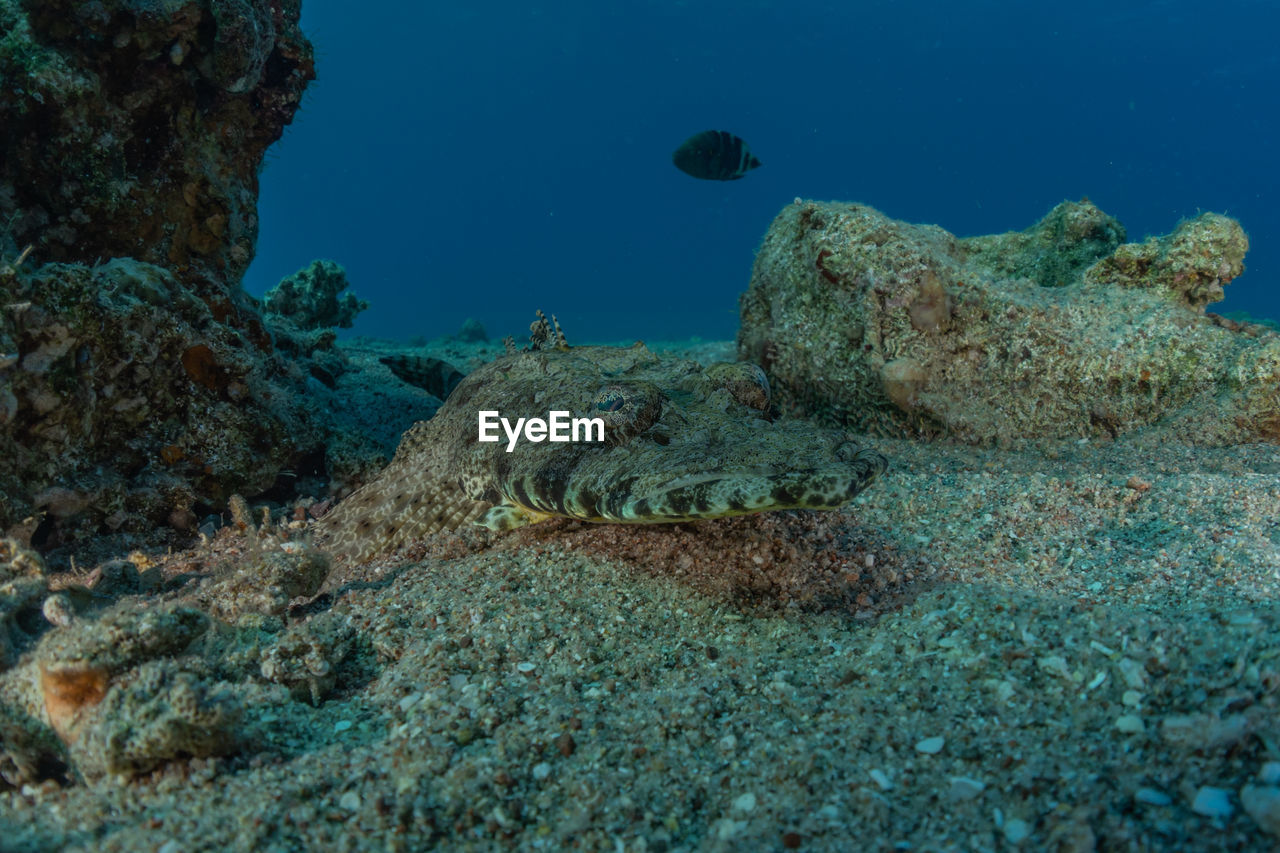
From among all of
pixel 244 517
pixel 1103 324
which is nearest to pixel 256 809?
pixel 244 517

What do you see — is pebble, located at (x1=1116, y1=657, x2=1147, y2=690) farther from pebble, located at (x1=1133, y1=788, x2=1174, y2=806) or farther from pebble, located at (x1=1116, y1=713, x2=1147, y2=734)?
Result: pebble, located at (x1=1133, y1=788, x2=1174, y2=806)

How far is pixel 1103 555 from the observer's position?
3.30 meters

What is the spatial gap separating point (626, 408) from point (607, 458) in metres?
0.30

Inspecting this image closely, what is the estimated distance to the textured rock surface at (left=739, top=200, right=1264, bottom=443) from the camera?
530 cm

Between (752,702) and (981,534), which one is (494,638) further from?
(981,534)

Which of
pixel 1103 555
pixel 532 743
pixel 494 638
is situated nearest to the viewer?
pixel 532 743

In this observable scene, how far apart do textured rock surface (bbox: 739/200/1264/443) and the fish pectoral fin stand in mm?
3579

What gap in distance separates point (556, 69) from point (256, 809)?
6119 inches

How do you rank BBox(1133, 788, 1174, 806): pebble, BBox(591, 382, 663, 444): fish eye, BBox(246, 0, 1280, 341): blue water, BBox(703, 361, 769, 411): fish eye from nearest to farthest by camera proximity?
BBox(1133, 788, 1174, 806): pebble
BBox(591, 382, 663, 444): fish eye
BBox(703, 361, 769, 411): fish eye
BBox(246, 0, 1280, 341): blue water

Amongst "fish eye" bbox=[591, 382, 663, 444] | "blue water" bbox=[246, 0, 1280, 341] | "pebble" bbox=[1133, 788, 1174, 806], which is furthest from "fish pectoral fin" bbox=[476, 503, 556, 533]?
"blue water" bbox=[246, 0, 1280, 341]

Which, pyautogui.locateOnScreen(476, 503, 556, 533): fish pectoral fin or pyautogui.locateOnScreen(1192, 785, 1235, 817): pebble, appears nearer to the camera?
pyautogui.locateOnScreen(1192, 785, 1235, 817): pebble

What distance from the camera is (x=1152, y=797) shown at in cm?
154

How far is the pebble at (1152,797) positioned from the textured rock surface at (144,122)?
612 centimetres

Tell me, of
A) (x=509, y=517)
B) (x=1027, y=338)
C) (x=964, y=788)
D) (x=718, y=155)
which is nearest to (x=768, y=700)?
(x=964, y=788)
